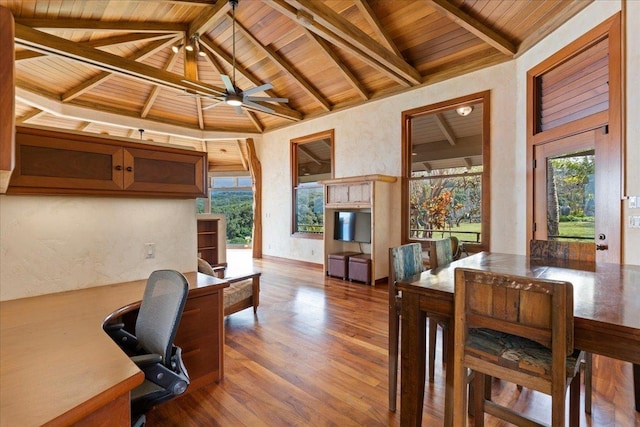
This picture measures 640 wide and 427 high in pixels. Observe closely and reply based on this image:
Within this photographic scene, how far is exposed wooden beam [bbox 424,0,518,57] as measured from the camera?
3.62 m

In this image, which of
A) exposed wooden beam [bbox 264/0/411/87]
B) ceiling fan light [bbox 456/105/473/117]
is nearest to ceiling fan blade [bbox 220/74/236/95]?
exposed wooden beam [bbox 264/0/411/87]

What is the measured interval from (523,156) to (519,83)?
1.03 m

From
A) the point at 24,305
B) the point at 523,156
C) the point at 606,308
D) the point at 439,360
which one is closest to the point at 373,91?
the point at 523,156

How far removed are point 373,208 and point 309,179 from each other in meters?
2.59

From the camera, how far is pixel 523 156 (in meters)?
4.05

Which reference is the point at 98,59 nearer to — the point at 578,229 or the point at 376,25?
the point at 376,25

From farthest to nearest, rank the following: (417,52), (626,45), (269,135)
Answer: (269,135) < (417,52) < (626,45)

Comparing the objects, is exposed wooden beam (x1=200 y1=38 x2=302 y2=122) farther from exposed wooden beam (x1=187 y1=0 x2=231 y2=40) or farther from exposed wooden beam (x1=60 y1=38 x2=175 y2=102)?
exposed wooden beam (x1=60 y1=38 x2=175 y2=102)

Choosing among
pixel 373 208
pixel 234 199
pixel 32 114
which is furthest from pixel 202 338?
pixel 234 199

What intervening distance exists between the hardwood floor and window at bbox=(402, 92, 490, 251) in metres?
2.18

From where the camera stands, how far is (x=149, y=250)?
7.54ft

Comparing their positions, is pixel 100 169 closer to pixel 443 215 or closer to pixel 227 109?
pixel 443 215

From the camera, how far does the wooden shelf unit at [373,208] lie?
17.1 ft

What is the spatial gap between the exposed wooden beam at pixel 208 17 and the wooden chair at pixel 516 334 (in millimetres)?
4679
